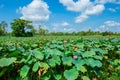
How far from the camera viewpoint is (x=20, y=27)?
63.4 meters

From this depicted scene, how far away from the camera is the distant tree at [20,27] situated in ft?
205

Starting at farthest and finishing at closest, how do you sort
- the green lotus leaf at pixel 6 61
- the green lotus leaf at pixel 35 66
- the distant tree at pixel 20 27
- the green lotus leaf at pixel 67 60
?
the distant tree at pixel 20 27 → the green lotus leaf at pixel 67 60 → the green lotus leaf at pixel 35 66 → the green lotus leaf at pixel 6 61

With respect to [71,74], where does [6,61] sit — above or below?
above

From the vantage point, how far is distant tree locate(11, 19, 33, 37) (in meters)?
62.5

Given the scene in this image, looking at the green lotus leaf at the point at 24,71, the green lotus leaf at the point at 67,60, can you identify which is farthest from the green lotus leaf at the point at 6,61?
the green lotus leaf at the point at 67,60

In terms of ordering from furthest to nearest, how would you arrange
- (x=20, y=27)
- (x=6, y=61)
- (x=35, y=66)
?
(x=20, y=27), (x=35, y=66), (x=6, y=61)

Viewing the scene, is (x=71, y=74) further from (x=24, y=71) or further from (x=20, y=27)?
(x=20, y=27)

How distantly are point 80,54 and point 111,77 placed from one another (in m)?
1.43

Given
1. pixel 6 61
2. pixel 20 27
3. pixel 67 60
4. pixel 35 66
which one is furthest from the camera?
pixel 20 27

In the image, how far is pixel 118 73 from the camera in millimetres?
5258

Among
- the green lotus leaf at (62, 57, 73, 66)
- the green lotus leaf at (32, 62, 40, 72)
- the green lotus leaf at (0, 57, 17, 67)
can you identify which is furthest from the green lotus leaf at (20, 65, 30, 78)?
the green lotus leaf at (62, 57, 73, 66)

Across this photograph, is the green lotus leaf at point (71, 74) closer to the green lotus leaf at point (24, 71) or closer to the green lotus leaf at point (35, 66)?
the green lotus leaf at point (35, 66)

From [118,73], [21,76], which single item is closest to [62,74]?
[21,76]

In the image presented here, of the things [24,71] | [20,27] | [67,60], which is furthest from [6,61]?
[20,27]
